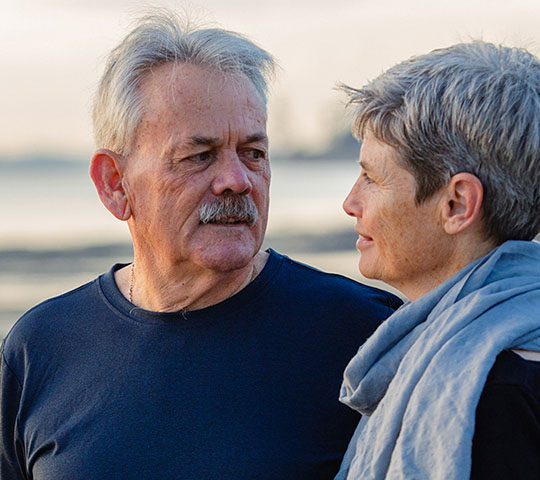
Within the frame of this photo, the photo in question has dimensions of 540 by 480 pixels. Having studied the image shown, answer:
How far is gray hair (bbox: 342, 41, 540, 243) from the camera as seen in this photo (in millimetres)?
1783

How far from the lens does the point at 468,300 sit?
176 centimetres

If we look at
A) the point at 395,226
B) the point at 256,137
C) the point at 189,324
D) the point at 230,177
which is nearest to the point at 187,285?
the point at 189,324

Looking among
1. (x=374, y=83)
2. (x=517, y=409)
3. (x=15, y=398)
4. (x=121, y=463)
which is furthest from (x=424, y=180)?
(x=15, y=398)

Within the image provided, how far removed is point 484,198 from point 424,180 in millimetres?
135

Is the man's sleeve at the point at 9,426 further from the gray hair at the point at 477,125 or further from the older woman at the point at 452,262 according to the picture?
the gray hair at the point at 477,125

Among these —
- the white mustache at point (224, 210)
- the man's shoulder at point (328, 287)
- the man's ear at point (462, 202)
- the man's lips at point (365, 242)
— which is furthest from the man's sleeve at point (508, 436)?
the white mustache at point (224, 210)

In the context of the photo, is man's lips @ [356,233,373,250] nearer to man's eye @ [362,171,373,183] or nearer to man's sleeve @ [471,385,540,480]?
man's eye @ [362,171,373,183]

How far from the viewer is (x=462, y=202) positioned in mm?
1841

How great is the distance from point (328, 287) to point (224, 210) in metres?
0.39

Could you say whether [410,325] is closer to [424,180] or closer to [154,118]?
[424,180]

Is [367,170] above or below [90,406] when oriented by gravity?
above

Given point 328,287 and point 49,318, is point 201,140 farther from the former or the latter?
point 49,318

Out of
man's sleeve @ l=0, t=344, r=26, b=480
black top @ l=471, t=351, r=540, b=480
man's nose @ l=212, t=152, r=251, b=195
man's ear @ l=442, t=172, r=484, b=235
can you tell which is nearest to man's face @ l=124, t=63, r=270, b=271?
man's nose @ l=212, t=152, r=251, b=195

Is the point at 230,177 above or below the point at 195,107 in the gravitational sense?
below
